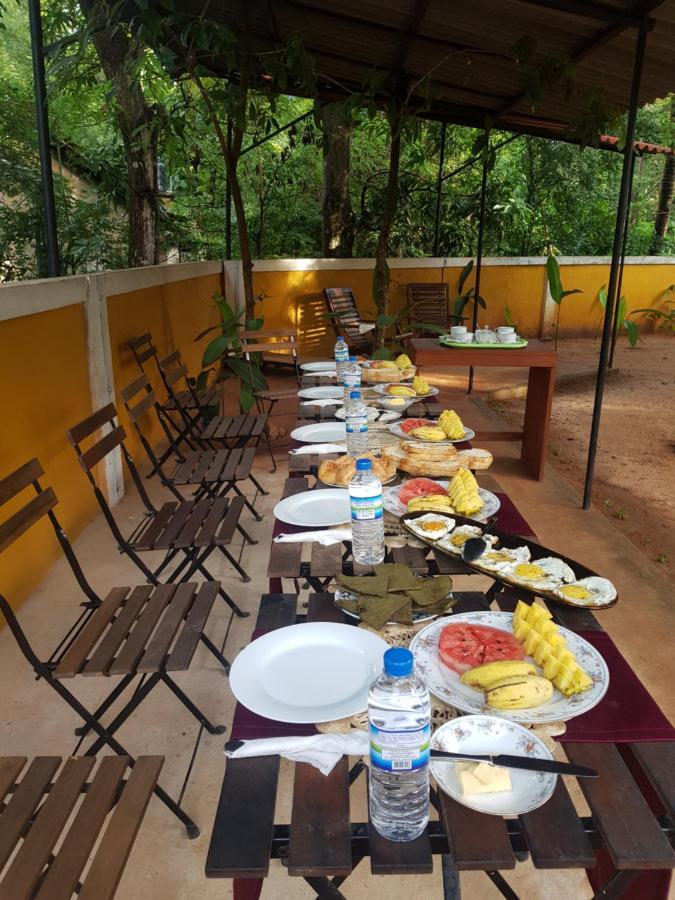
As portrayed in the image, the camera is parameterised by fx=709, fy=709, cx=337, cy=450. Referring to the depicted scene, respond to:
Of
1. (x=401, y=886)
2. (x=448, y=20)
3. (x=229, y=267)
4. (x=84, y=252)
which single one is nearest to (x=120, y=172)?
(x=84, y=252)

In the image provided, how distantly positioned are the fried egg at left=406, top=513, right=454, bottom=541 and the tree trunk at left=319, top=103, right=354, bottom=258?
861 centimetres

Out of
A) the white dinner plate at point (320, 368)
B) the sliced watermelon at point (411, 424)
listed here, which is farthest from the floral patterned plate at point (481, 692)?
the white dinner plate at point (320, 368)

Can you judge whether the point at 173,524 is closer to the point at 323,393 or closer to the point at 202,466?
the point at 202,466

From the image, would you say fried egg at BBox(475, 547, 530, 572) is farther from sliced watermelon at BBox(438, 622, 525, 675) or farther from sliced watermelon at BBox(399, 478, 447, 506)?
sliced watermelon at BBox(399, 478, 447, 506)

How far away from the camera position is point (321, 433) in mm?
3180

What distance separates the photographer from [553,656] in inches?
55.2

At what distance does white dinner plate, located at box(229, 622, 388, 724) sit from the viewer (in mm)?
1348

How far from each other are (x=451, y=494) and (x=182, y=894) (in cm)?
135

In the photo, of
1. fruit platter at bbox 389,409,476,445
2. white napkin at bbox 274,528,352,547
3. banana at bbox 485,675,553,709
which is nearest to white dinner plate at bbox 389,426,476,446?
fruit platter at bbox 389,409,476,445

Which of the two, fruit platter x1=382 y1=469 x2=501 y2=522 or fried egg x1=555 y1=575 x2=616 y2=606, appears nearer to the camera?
fried egg x1=555 y1=575 x2=616 y2=606

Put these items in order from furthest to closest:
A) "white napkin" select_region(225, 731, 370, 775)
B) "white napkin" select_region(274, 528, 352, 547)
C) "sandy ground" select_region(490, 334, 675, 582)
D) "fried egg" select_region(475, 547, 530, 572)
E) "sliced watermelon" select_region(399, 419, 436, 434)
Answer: "sandy ground" select_region(490, 334, 675, 582)
"sliced watermelon" select_region(399, 419, 436, 434)
"white napkin" select_region(274, 528, 352, 547)
"fried egg" select_region(475, 547, 530, 572)
"white napkin" select_region(225, 731, 370, 775)

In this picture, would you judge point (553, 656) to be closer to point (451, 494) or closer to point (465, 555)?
point (465, 555)

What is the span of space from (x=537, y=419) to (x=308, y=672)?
4.06 metres

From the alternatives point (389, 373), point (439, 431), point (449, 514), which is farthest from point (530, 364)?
point (449, 514)
